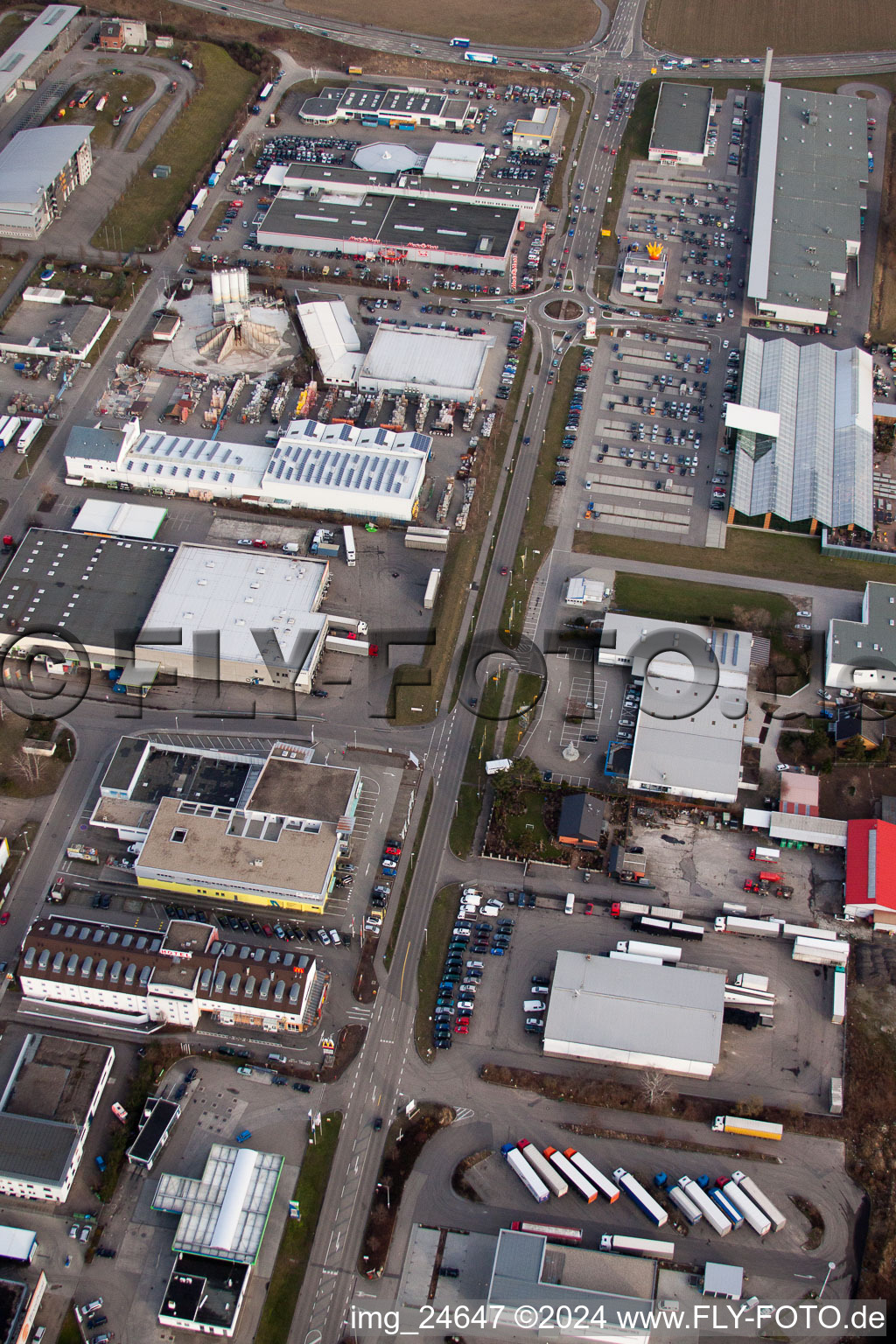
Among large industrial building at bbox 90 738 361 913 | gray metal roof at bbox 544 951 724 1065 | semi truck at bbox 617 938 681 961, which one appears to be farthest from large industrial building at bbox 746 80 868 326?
gray metal roof at bbox 544 951 724 1065

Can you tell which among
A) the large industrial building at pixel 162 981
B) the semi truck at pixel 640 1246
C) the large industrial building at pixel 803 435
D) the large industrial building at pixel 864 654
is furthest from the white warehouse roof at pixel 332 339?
the semi truck at pixel 640 1246

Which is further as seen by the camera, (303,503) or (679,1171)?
(303,503)

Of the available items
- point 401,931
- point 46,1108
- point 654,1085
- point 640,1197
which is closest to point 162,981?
point 46,1108

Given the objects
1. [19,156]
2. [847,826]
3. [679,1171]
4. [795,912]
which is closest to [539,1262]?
[679,1171]

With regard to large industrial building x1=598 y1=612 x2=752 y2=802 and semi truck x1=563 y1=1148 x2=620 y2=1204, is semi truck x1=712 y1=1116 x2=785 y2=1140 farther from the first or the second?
large industrial building x1=598 y1=612 x2=752 y2=802

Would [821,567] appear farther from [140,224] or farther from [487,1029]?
[140,224]

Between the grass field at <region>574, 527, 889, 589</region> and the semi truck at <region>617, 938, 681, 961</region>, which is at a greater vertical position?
the grass field at <region>574, 527, 889, 589</region>
